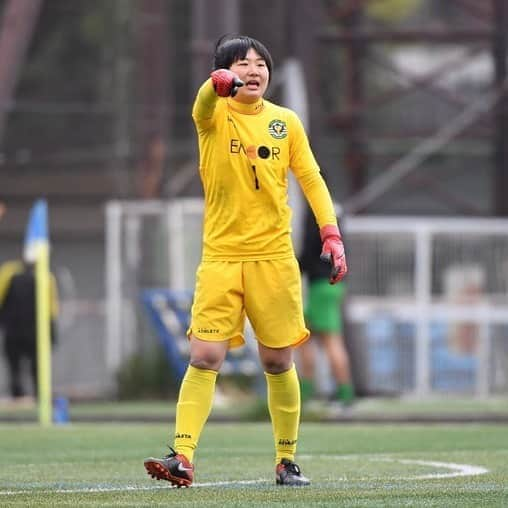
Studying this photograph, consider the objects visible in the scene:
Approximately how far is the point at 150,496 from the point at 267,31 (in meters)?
14.7

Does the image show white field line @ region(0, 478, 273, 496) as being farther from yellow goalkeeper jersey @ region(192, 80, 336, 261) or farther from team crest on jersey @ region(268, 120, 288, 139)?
team crest on jersey @ region(268, 120, 288, 139)

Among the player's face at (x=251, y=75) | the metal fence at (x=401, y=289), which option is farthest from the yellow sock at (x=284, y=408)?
the metal fence at (x=401, y=289)

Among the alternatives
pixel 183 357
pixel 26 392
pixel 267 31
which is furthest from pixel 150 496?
pixel 267 31

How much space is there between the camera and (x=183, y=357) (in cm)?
1906

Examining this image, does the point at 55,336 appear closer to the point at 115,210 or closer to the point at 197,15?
the point at 115,210

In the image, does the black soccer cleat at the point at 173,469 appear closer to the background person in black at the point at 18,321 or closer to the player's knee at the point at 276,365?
the player's knee at the point at 276,365

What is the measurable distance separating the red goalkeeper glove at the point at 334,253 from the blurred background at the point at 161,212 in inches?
404

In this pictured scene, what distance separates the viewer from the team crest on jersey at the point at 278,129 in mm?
7848

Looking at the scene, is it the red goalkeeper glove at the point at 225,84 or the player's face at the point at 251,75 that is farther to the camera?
the player's face at the point at 251,75

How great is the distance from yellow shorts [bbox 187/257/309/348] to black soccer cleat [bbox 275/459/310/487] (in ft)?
1.72

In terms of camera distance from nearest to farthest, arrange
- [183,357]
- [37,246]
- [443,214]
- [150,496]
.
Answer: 1. [150,496]
2. [37,246]
3. [183,357]
4. [443,214]

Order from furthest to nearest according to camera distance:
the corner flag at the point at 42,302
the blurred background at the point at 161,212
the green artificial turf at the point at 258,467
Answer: the blurred background at the point at 161,212, the corner flag at the point at 42,302, the green artificial turf at the point at 258,467

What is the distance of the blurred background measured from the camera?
64.7 ft

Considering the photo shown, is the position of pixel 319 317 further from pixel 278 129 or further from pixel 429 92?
pixel 429 92
